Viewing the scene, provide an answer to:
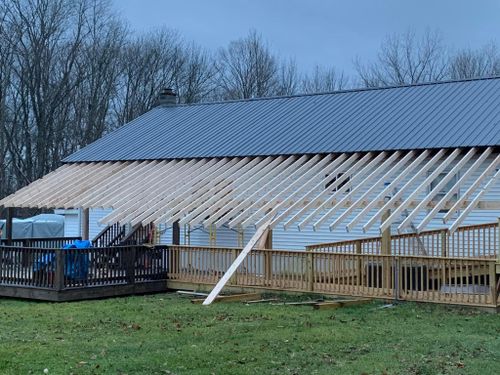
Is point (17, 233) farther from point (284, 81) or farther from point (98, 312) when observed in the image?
point (284, 81)

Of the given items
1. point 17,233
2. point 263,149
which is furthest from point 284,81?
point 263,149

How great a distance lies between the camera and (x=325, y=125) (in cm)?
2216

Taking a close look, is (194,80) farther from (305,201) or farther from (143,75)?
(305,201)

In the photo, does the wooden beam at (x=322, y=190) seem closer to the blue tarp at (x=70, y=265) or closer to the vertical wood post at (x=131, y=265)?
the vertical wood post at (x=131, y=265)

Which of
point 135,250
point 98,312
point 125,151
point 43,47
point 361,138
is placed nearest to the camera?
point 98,312

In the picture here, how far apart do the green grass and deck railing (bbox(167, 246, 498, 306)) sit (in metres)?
0.57

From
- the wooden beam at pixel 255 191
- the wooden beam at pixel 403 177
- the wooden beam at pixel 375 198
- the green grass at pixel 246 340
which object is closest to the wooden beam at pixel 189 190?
the wooden beam at pixel 255 191

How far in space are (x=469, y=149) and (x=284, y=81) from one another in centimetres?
3627

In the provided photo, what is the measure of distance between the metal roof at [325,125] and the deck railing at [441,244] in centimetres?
231

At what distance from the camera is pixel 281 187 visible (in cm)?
1808

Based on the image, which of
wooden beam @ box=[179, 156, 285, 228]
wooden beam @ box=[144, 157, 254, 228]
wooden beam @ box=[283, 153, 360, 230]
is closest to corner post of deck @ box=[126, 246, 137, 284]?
wooden beam @ box=[144, 157, 254, 228]

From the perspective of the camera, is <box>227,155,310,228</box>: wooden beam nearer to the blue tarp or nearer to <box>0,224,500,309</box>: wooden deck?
<box>0,224,500,309</box>: wooden deck

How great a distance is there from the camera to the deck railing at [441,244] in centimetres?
1825

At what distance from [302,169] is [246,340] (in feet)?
29.9
